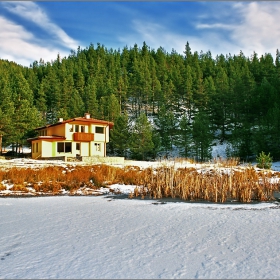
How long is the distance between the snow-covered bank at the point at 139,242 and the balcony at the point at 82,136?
26631 millimetres

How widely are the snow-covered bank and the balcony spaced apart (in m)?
26.6

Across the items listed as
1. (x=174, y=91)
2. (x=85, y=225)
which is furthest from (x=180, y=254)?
(x=174, y=91)

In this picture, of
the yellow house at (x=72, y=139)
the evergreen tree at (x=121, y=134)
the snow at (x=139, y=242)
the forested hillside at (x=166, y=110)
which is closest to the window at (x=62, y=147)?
the yellow house at (x=72, y=139)

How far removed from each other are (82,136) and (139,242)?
29.8m

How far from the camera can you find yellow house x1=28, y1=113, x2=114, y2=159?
32469mm

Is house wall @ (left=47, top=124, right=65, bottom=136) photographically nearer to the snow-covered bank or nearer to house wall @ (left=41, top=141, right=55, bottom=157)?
house wall @ (left=41, top=141, right=55, bottom=157)

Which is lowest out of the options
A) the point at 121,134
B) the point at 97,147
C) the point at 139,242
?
the point at 139,242

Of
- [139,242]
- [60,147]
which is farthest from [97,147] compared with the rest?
[139,242]

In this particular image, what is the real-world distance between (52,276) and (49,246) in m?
1.01

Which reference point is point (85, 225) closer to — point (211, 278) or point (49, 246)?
point (49, 246)

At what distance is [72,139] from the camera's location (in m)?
33.1

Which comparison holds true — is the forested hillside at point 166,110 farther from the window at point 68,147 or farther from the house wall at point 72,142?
the window at point 68,147

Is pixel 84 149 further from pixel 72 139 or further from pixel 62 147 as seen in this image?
pixel 62 147

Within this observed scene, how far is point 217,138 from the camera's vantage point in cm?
4481
